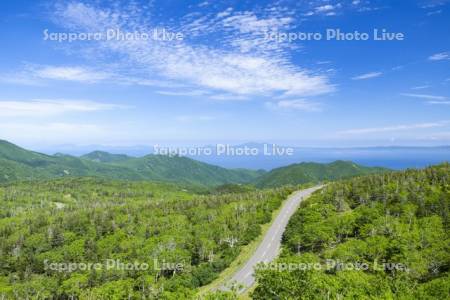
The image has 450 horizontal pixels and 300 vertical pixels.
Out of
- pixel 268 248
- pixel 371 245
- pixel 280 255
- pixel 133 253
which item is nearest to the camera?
pixel 371 245

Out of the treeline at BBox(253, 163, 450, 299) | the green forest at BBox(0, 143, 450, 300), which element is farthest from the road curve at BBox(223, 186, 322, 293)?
the treeline at BBox(253, 163, 450, 299)

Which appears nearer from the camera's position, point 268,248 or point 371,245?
point 371,245

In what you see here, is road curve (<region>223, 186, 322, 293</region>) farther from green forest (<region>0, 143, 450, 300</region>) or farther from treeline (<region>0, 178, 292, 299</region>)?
treeline (<region>0, 178, 292, 299</region>)

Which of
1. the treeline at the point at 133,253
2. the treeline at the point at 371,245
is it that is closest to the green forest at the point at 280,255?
the treeline at the point at 371,245

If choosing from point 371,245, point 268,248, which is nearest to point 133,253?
point 268,248

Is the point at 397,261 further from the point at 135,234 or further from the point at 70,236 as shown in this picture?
the point at 70,236

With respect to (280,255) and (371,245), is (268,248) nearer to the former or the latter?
(280,255)

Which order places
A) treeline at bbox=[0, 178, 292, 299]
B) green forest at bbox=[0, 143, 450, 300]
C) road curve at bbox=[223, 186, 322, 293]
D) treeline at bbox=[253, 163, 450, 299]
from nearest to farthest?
treeline at bbox=[253, 163, 450, 299] < green forest at bbox=[0, 143, 450, 300] < road curve at bbox=[223, 186, 322, 293] < treeline at bbox=[0, 178, 292, 299]
